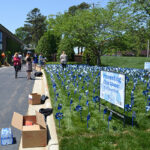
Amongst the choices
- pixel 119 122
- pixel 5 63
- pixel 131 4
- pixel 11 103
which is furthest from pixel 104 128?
pixel 5 63

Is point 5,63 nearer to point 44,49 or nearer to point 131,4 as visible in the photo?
point 44,49

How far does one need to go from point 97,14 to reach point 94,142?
2537 cm

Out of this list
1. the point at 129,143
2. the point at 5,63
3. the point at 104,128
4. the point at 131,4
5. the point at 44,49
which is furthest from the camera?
the point at 44,49

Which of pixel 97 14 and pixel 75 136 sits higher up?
pixel 97 14

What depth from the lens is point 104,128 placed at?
5.27 m

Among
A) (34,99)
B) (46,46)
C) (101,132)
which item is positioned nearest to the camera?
(101,132)

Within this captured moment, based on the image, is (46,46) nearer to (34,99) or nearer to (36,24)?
(34,99)

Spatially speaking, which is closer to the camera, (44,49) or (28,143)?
(28,143)

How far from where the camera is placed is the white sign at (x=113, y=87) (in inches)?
214

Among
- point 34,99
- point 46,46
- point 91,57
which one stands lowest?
point 34,99

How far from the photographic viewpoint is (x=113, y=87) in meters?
5.84

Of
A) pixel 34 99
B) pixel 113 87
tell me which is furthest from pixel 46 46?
pixel 113 87

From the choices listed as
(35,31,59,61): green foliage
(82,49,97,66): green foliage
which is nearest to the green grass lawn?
(82,49,97,66): green foliage

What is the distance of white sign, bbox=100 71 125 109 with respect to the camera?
5.43m
